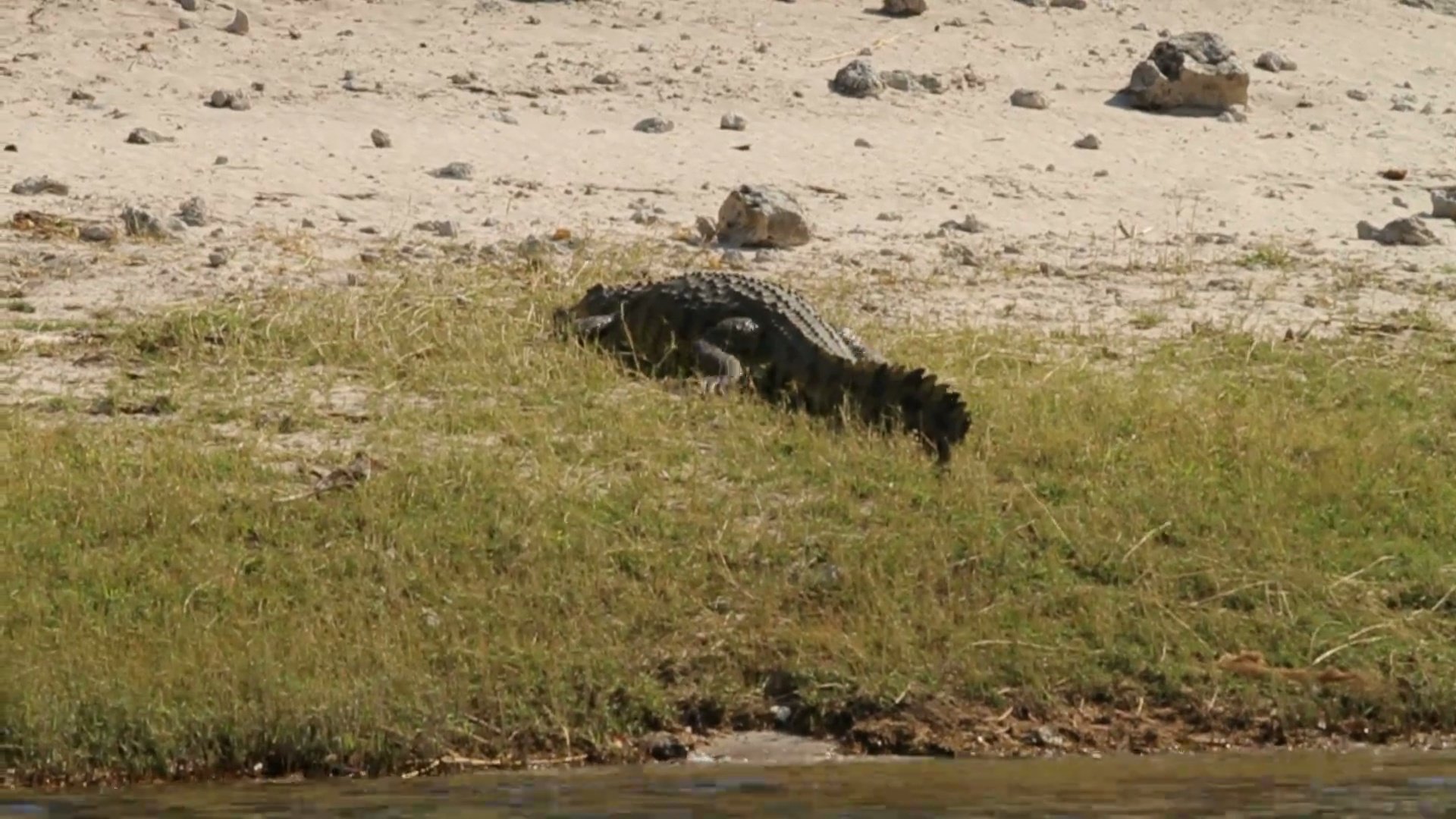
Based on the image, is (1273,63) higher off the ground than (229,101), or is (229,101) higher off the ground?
(1273,63)

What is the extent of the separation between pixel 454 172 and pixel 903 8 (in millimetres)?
3931

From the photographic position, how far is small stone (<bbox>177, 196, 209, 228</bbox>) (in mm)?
10109

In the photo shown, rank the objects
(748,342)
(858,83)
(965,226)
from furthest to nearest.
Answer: (858,83)
(965,226)
(748,342)

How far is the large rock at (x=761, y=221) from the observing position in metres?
10.4

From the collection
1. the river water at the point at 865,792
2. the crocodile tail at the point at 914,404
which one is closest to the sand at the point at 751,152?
the crocodile tail at the point at 914,404

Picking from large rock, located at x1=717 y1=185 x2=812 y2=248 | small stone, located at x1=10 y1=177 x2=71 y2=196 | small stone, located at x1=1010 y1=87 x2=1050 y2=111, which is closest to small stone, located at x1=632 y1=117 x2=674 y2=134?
large rock, located at x1=717 y1=185 x2=812 y2=248

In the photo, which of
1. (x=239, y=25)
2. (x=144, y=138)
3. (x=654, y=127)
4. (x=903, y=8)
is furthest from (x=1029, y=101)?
(x=144, y=138)

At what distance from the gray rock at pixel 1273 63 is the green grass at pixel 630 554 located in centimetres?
559

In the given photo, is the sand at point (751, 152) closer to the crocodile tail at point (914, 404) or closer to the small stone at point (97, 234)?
the small stone at point (97, 234)

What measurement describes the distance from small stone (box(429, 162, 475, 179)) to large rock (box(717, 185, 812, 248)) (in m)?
1.24

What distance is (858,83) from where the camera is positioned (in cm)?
1284

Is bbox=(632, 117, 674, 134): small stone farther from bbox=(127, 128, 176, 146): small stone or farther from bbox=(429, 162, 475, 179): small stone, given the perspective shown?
bbox=(127, 128, 176, 146): small stone

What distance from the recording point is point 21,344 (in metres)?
8.66

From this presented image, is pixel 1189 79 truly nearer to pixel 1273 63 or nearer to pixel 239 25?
pixel 1273 63
